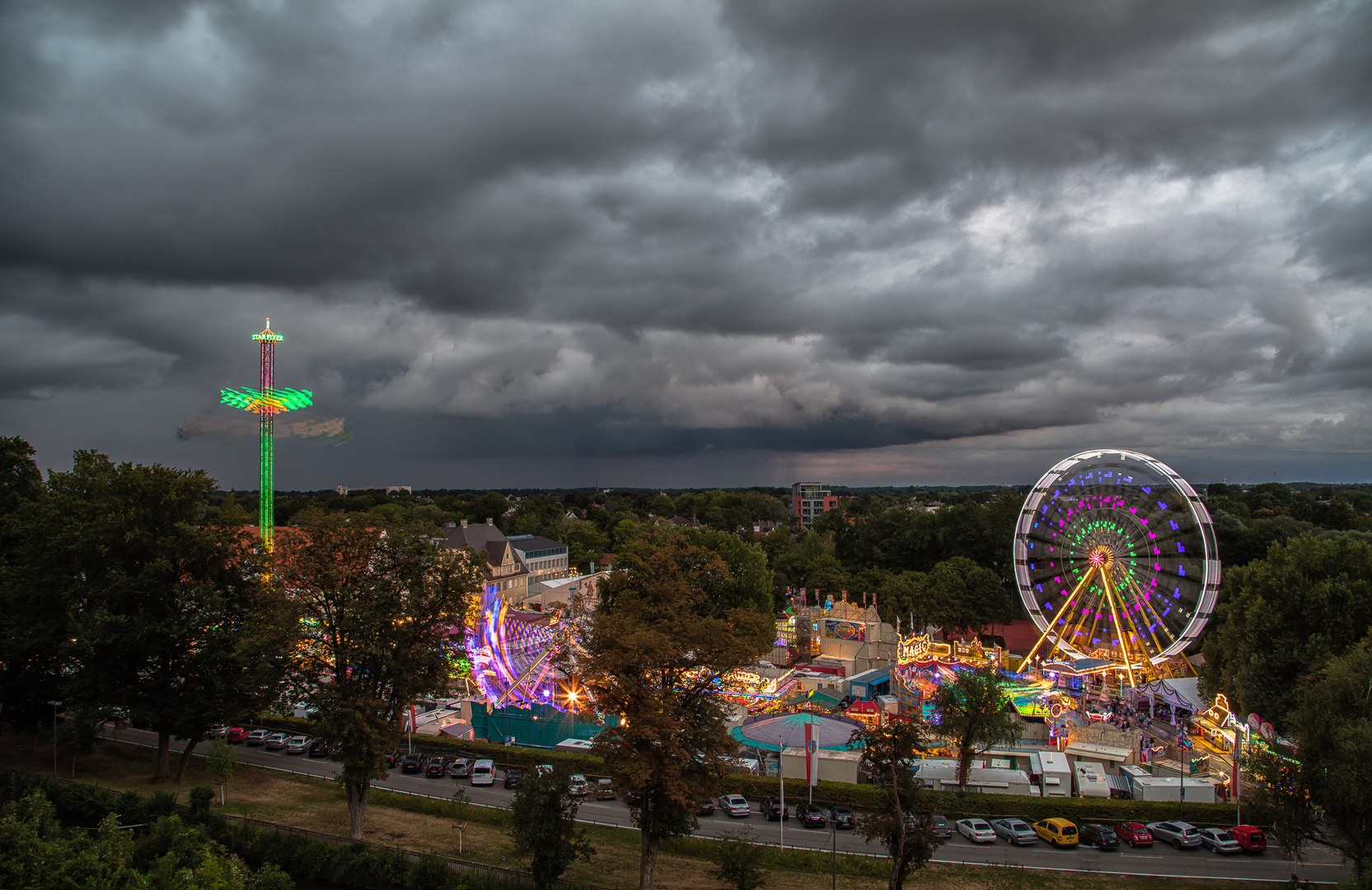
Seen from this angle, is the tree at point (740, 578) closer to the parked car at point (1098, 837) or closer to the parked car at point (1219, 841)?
the parked car at point (1098, 837)

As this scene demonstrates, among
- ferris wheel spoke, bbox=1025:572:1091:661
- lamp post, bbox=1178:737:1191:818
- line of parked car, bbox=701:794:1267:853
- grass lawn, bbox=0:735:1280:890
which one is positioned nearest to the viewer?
grass lawn, bbox=0:735:1280:890

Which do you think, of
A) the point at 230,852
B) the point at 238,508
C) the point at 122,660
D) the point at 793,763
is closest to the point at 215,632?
the point at 122,660

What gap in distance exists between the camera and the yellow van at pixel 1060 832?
25703mm

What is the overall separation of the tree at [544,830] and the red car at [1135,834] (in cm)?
1900

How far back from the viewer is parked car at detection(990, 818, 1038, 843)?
1023 inches

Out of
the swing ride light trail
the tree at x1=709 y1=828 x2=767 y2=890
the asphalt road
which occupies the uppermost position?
the swing ride light trail

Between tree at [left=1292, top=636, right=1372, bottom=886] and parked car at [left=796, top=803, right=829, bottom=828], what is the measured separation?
15128 mm

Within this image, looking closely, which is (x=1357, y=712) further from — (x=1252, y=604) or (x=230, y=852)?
(x=230, y=852)

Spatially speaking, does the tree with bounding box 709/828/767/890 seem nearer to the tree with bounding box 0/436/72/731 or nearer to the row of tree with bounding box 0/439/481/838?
the row of tree with bounding box 0/439/481/838

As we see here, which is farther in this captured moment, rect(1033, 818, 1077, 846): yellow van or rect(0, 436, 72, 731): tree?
rect(0, 436, 72, 731): tree

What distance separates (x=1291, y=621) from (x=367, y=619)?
40.0 metres

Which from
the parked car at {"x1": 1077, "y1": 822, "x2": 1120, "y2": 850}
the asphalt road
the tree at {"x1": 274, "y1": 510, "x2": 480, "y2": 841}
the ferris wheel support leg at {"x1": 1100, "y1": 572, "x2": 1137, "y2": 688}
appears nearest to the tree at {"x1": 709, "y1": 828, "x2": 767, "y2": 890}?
the asphalt road

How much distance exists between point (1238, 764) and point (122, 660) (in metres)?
43.0

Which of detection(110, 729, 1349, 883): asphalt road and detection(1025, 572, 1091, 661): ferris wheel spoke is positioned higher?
detection(1025, 572, 1091, 661): ferris wheel spoke
